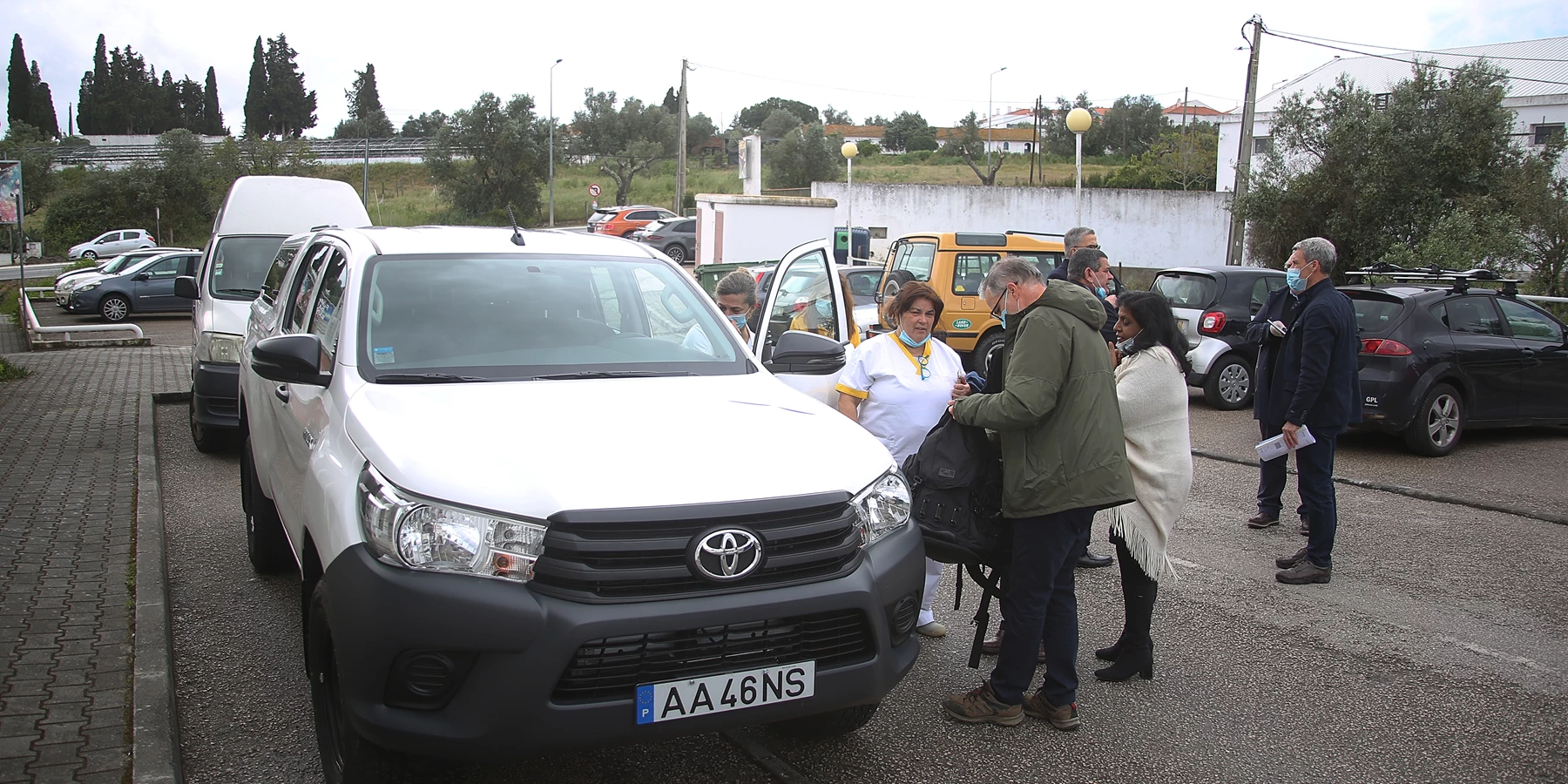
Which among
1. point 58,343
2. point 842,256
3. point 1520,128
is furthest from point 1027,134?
point 58,343

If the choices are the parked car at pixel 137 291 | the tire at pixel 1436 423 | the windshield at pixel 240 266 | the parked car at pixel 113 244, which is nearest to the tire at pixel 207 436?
the windshield at pixel 240 266

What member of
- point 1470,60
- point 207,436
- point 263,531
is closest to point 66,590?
point 263,531

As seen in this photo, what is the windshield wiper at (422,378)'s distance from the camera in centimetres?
364

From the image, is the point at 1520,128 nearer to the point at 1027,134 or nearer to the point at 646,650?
the point at 646,650

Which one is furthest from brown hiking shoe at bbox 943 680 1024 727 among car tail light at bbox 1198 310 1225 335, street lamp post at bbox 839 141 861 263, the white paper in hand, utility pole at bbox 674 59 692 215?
utility pole at bbox 674 59 692 215

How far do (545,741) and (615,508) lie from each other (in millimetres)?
624

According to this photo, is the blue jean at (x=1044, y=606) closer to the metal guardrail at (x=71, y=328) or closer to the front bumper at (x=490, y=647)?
the front bumper at (x=490, y=647)

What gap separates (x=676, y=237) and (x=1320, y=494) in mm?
32327

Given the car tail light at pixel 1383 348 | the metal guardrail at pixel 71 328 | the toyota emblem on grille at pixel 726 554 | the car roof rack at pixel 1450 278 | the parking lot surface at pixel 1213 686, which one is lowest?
the metal guardrail at pixel 71 328

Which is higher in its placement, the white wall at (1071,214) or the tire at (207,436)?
the white wall at (1071,214)

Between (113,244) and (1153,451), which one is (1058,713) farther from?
(113,244)

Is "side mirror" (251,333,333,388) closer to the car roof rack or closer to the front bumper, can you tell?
the front bumper

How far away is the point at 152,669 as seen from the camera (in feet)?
13.5

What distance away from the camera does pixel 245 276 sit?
1002 centimetres
